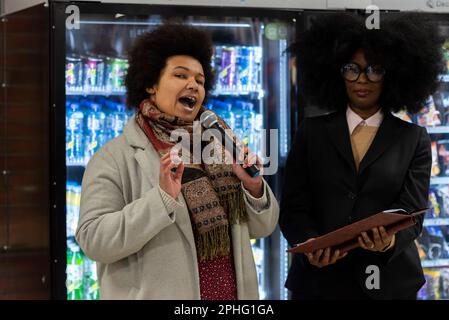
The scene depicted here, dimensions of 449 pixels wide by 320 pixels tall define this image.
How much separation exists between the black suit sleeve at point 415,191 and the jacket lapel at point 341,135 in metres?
0.21

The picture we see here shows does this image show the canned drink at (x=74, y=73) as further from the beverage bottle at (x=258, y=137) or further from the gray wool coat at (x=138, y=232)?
the gray wool coat at (x=138, y=232)

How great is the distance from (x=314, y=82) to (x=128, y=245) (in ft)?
3.88

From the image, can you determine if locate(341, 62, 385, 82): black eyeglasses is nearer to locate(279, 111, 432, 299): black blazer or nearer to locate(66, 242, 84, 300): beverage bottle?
locate(279, 111, 432, 299): black blazer

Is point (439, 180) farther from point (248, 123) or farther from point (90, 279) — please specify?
point (90, 279)

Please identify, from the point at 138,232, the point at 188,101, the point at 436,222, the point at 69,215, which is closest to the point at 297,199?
the point at 188,101

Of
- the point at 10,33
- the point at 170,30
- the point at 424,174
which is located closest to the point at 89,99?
the point at 10,33

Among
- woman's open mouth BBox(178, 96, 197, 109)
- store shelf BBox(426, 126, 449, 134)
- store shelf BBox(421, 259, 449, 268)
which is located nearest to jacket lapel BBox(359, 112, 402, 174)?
woman's open mouth BBox(178, 96, 197, 109)

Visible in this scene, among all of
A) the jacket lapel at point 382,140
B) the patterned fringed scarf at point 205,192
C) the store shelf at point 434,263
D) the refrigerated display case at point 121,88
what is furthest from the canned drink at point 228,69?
the store shelf at point 434,263

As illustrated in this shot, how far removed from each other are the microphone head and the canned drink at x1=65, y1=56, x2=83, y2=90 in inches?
41.4

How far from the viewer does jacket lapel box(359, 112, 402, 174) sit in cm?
240

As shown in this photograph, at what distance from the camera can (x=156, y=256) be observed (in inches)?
81.6

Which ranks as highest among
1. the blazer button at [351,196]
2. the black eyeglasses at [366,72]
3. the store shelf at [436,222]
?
the black eyeglasses at [366,72]

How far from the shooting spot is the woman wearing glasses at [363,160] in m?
2.41
